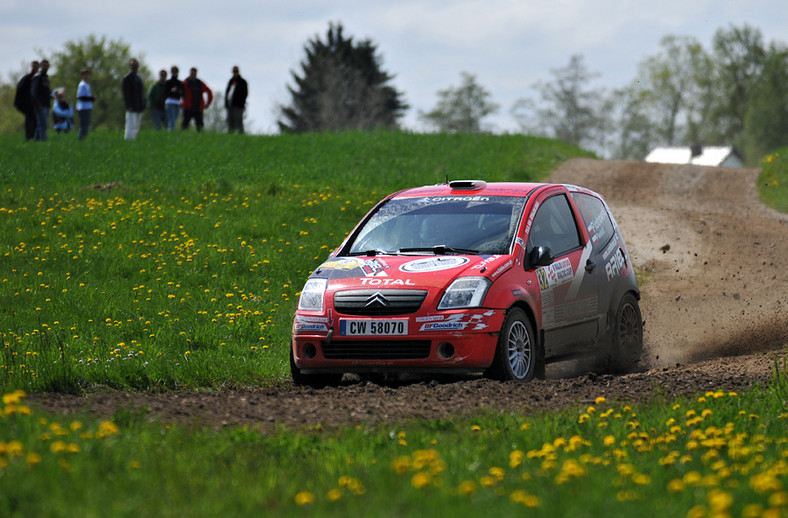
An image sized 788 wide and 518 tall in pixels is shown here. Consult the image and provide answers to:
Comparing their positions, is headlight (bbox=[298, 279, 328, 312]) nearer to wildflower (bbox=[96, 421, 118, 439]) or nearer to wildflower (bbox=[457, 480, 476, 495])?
wildflower (bbox=[96, 421, 118, 439])

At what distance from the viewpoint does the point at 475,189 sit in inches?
381

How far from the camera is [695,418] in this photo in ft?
19.1

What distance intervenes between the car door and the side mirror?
0.07 meters

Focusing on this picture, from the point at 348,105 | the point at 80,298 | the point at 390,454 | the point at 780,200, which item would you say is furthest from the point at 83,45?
the point at 390,454

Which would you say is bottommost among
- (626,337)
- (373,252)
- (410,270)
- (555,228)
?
(626,337)

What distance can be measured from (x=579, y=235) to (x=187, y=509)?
6370mm

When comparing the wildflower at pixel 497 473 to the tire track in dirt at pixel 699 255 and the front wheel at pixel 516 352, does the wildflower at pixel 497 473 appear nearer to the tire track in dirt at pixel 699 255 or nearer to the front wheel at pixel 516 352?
the front wheel at pixel 516 352

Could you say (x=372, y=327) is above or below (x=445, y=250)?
below

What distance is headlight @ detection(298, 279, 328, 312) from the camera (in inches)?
329

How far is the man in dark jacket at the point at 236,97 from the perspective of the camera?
31.0m

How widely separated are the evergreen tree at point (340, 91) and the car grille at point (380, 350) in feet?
187

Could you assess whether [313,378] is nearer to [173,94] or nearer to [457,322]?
[457,322]

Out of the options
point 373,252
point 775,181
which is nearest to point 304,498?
point 373,252

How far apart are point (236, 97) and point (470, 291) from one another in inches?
971
